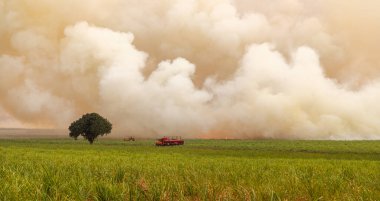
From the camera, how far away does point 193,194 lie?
9.76 metres

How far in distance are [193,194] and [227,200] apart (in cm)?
213

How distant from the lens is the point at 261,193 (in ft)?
29.5

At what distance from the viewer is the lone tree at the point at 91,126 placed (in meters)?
119

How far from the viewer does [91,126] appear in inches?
4690

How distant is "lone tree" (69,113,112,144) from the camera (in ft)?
391

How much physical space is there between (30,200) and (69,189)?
151cm

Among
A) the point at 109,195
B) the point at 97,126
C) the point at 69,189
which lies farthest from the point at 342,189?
the point at 97,126

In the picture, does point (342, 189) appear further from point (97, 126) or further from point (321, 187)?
point (97, 126)

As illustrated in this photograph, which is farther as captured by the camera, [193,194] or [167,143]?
[167,143]

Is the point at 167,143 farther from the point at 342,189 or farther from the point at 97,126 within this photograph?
the point at 342,189

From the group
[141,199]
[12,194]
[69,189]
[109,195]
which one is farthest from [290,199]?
[12,194]

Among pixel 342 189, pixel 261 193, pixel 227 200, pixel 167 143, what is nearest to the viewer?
pixel 227 200

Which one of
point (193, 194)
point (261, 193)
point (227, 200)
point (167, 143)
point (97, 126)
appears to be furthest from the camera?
point (97, 126)

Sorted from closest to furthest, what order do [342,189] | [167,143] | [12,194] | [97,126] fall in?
[12,194] → [342,189] → [167,143] → [97,126]
